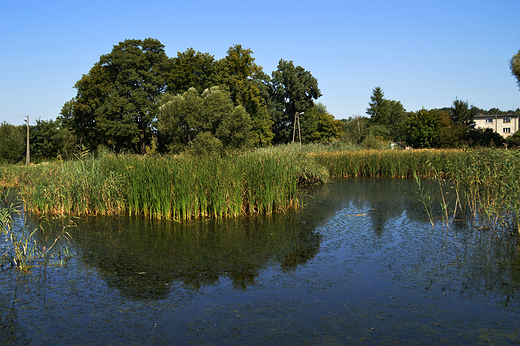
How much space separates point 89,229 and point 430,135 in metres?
33.3

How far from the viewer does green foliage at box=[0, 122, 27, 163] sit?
130ft

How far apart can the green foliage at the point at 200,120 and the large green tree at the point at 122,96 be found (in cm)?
966

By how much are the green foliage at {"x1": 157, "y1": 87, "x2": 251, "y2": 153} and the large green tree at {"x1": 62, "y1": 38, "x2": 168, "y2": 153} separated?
966 cm

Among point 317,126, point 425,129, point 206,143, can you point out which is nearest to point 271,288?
point 206,143

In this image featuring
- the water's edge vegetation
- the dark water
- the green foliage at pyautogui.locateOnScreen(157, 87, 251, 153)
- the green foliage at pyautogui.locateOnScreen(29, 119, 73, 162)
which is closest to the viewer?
the dark water

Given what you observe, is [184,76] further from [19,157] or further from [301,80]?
[19,157]

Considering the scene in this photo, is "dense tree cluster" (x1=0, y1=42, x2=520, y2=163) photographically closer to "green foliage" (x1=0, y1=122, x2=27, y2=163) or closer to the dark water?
"green foliage" (x1=0, y1=122, x2=27, y2=163)

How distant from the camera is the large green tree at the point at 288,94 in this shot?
4534 centimetres

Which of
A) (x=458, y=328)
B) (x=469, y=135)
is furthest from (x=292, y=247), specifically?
(x=469, y=135)

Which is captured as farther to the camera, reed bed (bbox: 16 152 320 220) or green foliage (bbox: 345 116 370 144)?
green foliage (bbox: 345 116 370 144)

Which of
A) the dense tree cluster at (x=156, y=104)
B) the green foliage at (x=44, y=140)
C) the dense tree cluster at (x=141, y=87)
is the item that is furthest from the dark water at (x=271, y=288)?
the green foliage at (x=44, y=140)

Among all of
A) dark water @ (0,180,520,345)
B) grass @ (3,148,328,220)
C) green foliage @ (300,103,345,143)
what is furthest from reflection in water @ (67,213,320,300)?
green foliage @ (300,103,345,143)

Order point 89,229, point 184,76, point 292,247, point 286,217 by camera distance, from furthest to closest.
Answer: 1. point 184,76
2. point 286,217
3. point 89,229
4. point 292,247

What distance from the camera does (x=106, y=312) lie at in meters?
4.07
